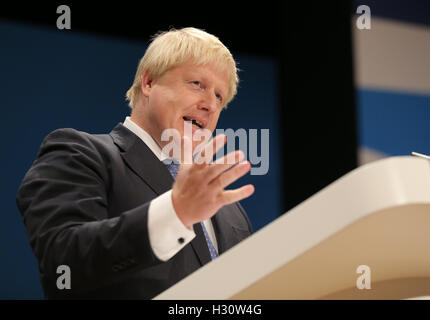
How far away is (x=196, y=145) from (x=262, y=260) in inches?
33.4

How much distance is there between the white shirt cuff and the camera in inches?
26.1

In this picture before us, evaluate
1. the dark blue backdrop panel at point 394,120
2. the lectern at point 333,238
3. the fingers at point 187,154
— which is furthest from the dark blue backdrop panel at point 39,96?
the lectern at point 333,238

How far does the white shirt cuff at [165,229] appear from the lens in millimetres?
664

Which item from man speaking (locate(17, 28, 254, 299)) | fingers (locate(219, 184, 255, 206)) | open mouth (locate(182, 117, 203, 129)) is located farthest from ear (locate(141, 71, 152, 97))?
fingers (locate(219, 184, 255, 206))

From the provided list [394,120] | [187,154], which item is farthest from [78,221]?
[394,120]

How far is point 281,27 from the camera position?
2.73 metres

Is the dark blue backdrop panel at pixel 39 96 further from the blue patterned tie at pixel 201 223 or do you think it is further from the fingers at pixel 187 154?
the fingers at pixel 187 154

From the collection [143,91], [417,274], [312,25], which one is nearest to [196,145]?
[143,91]

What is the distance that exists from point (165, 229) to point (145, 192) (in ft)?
1.35

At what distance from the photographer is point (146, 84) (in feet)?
4.41

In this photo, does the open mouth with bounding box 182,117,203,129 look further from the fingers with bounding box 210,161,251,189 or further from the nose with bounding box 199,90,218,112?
the fingers with bounding box 210,161,251,189

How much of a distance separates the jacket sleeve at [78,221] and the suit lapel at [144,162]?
0.07 metres

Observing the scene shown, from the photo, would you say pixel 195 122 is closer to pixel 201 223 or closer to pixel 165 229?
pixel 201 223
